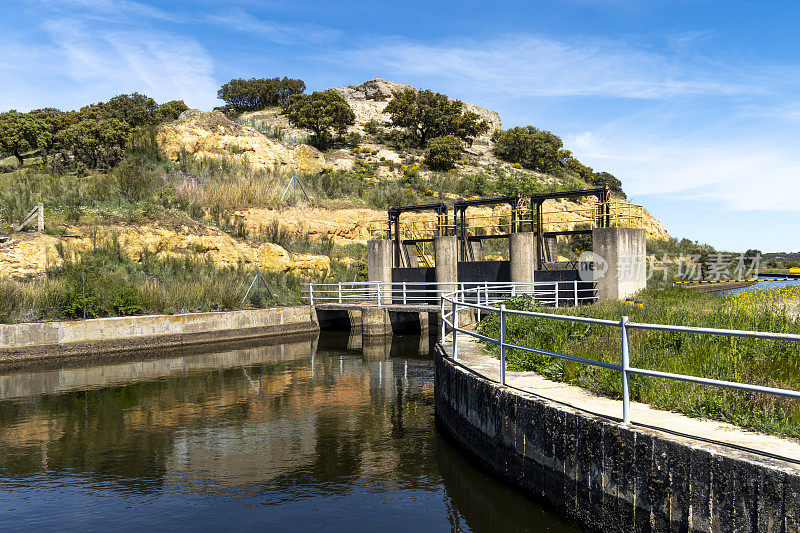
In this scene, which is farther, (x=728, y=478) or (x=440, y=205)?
(x=440, y=205)

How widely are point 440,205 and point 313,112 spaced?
41.8 meters

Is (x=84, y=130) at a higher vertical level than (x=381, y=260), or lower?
higher

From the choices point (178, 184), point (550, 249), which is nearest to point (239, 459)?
point (550, 249)

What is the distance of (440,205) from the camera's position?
2941cm

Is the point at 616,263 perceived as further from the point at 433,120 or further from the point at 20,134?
the point at 433,120

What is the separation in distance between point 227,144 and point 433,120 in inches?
1284

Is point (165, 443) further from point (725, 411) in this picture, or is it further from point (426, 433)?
point (725, 411)

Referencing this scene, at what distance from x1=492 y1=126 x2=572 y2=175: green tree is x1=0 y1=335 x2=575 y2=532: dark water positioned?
209ft

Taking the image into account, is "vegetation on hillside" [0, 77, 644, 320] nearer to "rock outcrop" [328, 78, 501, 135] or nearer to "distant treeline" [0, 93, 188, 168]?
"distant treeline" [0, 93, 188, 168]

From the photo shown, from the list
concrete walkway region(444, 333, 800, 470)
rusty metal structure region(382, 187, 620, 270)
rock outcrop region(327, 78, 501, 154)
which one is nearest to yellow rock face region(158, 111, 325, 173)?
rusty metal structure region(382, 187, 620, 270)

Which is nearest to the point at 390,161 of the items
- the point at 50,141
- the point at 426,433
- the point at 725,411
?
the point at 50,141

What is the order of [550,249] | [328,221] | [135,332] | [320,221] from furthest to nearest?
[328,221]
[320,221]
[550,249]
[135,332]

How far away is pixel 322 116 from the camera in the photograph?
67438mm

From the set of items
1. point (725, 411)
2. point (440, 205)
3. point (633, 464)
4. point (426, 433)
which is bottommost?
point (426, 433)
